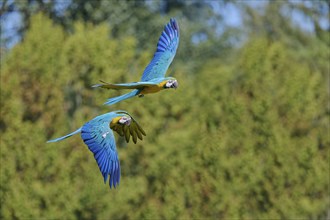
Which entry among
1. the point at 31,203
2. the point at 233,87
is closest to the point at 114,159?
the point at 31,203

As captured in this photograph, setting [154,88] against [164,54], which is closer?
[154,88]

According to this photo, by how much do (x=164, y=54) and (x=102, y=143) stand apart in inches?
64.0

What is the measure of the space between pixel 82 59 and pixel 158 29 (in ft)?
28.4

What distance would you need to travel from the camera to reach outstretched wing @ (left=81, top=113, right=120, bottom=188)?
10914mm

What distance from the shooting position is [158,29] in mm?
29938

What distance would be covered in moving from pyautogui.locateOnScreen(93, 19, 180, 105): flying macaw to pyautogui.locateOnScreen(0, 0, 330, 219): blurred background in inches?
303

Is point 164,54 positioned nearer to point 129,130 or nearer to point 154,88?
point 129,130

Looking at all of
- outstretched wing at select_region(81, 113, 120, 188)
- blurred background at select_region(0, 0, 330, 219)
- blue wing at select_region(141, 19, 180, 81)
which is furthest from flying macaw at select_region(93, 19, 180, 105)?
blurred background at select_region(0, 0, 330, 219)

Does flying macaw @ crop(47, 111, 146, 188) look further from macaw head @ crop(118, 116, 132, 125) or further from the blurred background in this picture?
the blurred background

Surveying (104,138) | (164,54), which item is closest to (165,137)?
(164,54)

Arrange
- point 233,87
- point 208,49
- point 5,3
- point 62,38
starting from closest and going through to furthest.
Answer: point 62,38 → point 233,87 → point 5,3 → point 208,49

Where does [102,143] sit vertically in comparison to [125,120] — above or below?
below

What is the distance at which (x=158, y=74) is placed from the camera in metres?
11.7

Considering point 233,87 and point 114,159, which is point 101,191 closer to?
point 233,87
